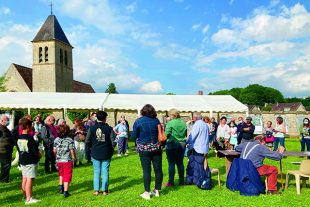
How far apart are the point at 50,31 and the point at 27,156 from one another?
1582 inches

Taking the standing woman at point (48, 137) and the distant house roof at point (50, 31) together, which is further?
the distant house roof at point (50, 31)

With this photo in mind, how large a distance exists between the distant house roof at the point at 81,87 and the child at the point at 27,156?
1713 inches

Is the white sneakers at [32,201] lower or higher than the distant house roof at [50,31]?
lower

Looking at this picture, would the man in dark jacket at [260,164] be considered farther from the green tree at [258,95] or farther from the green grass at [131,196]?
the green tree at [258,95]

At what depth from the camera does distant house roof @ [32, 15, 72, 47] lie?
141 feet

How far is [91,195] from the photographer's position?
6816 mm

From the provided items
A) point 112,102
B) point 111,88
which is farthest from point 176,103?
point 111,88

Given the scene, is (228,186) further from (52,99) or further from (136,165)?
(52,99)

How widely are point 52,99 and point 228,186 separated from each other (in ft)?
50.7

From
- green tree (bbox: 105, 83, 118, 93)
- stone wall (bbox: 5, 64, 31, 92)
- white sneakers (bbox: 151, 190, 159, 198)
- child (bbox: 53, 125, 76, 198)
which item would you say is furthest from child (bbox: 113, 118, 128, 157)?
green tree (bbox: 105, 83, 118, 93)

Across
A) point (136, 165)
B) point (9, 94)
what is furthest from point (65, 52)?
point (136, 165)

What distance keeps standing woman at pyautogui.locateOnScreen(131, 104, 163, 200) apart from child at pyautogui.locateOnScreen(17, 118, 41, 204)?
6.25 feet

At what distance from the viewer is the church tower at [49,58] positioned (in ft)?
139

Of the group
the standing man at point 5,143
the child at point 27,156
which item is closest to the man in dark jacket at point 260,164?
the child at point 27,156
